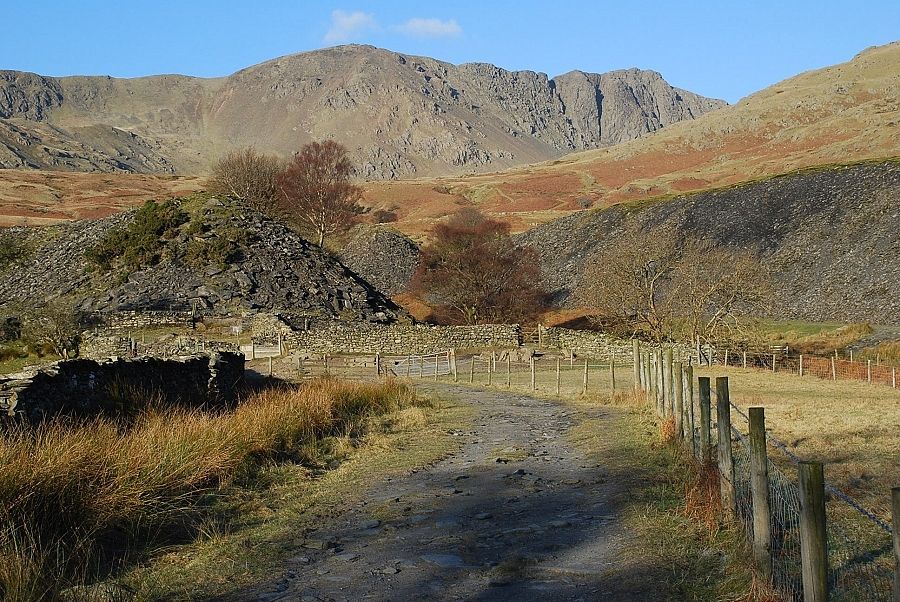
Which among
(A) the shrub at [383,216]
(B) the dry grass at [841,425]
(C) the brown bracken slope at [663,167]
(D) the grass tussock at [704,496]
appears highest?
(C) the brown bracken slope at [663,167]

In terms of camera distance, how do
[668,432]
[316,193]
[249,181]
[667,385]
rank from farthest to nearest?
1. [316,193]
2. [249,181]
3. [667,385]
4. [668,432]

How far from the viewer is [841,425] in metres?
17.1

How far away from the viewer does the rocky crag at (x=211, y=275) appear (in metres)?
47.7

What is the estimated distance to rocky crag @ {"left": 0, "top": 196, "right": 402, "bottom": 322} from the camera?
47.7m

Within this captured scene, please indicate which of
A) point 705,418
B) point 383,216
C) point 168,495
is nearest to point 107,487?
point 168,495

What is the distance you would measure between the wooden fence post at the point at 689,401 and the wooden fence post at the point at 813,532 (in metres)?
A: 6.34

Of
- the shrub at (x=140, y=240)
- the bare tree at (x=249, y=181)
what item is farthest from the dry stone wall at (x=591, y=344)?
the bare tree at (x=249, y=181)

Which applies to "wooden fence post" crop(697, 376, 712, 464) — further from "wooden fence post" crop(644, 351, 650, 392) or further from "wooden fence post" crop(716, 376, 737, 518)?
"wooden fence post" crop(644, 351, 650, 392)

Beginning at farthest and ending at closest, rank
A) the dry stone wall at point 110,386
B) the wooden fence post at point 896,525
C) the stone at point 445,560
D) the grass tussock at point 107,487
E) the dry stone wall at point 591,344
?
the dry stone wall at point 591,344 → the dry stone wall at point 110,386 → the stone at point 445,560 → the grass tussock at point 107,487 → the wooden fence post at point 896,525

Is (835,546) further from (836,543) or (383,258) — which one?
(383,258)

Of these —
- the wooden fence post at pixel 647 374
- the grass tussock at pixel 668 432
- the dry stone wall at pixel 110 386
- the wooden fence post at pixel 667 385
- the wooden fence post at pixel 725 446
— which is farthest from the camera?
the wooden fence post at pixel 647 374

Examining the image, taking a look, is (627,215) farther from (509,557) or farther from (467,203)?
(509,557)

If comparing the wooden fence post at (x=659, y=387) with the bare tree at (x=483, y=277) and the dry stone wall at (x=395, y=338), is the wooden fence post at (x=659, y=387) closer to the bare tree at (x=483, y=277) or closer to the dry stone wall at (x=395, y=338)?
the dry stone wall at (x=395, y=338)

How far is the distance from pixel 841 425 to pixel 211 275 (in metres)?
38.7
